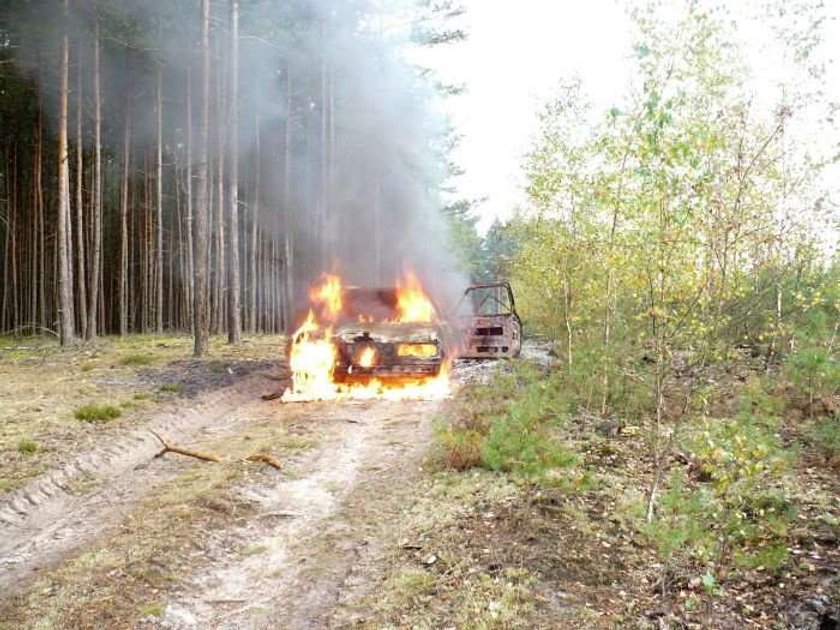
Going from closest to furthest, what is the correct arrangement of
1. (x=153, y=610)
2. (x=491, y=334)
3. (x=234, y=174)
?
(x=153, y=610)
(x=491, y=334)
(x=234, y=174)

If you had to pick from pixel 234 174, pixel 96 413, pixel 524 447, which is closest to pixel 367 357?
pixel 96 413

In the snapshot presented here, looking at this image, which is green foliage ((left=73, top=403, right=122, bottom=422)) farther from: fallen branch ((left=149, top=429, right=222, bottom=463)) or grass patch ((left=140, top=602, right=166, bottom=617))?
grass patch ((left=140, top=602, right=166, bottom=617))

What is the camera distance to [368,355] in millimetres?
11922

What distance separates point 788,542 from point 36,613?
5.89 m

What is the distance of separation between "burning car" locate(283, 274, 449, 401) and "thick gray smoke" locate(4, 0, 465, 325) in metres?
10.7

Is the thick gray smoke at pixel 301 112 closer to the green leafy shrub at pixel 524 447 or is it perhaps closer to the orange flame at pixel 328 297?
the orange flame at pixel 328 297

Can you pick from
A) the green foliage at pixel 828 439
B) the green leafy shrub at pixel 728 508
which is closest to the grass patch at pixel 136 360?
the green leafy shrub at pixel 728 508

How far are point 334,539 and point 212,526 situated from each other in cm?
117

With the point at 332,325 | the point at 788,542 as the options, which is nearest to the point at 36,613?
the point at 788,542

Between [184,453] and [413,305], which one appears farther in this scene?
[413,305]

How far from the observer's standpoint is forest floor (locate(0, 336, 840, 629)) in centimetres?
438

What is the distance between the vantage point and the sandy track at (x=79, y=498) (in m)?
5.35

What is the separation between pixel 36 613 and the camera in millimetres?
4352

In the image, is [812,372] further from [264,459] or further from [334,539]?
[264,459]
